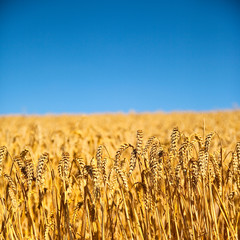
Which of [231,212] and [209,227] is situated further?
[231,212]

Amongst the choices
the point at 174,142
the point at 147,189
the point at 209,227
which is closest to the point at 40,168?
the point at 147,189

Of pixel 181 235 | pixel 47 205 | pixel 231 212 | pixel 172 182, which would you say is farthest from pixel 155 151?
pixel 47 205

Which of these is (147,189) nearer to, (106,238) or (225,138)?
(106,238)

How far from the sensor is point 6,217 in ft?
4.85

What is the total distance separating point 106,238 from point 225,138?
8.75 feet

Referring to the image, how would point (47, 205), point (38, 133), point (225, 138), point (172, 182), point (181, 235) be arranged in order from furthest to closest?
point (225, 138), point (38, 133), point (47, 205), point (181, 235), point (172, 182)

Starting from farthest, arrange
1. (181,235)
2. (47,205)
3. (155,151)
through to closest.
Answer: (47,205)
(181,235)
(155,151)

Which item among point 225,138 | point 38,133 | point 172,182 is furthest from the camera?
point 225,138

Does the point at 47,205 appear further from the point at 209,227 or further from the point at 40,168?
the point at 209,227

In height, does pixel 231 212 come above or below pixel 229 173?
below

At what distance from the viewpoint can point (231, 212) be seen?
5.56 feet

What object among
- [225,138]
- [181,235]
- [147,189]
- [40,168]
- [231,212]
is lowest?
[181,235]

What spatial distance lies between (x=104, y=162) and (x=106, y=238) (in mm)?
681

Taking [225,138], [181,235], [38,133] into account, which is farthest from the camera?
[225,138]
